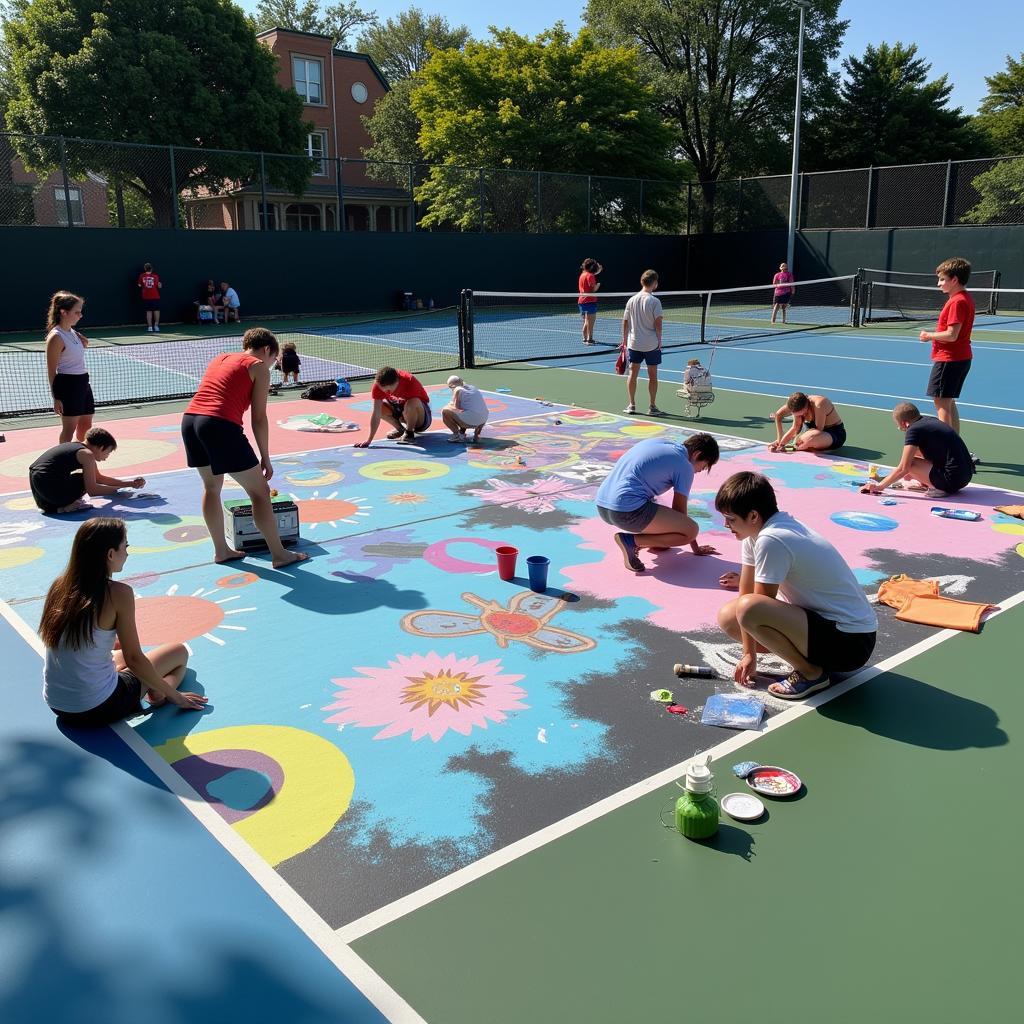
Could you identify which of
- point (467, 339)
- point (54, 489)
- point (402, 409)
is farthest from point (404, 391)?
point (467, 339)

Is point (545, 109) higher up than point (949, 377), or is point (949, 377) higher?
point (545, 109)

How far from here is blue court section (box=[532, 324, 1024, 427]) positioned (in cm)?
1402

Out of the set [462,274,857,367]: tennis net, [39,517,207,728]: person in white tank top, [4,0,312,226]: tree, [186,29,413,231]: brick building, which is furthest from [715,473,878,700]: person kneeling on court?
[186,29,413,231]: brick building

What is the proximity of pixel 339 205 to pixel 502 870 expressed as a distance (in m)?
29.1

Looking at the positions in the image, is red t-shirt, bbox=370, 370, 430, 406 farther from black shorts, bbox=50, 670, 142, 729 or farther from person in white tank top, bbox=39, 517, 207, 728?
person in white tank top, bbox=39, 517, 207, 728

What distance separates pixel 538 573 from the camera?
658 cm

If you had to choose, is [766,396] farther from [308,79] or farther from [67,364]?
[308,79]

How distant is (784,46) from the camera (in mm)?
48469

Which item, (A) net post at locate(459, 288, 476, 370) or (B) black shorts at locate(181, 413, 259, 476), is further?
(A) net post at locate(459, 288, 476, 370)

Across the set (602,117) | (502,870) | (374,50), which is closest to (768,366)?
(502,870)

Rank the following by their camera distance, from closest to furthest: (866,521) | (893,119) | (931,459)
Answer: (866,521) → (931,459) → (893,119)

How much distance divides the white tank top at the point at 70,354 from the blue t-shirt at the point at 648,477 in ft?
19.6

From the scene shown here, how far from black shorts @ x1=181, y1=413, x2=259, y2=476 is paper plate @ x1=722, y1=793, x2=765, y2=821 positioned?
424 centimetres

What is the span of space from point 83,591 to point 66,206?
2403 centimetres
